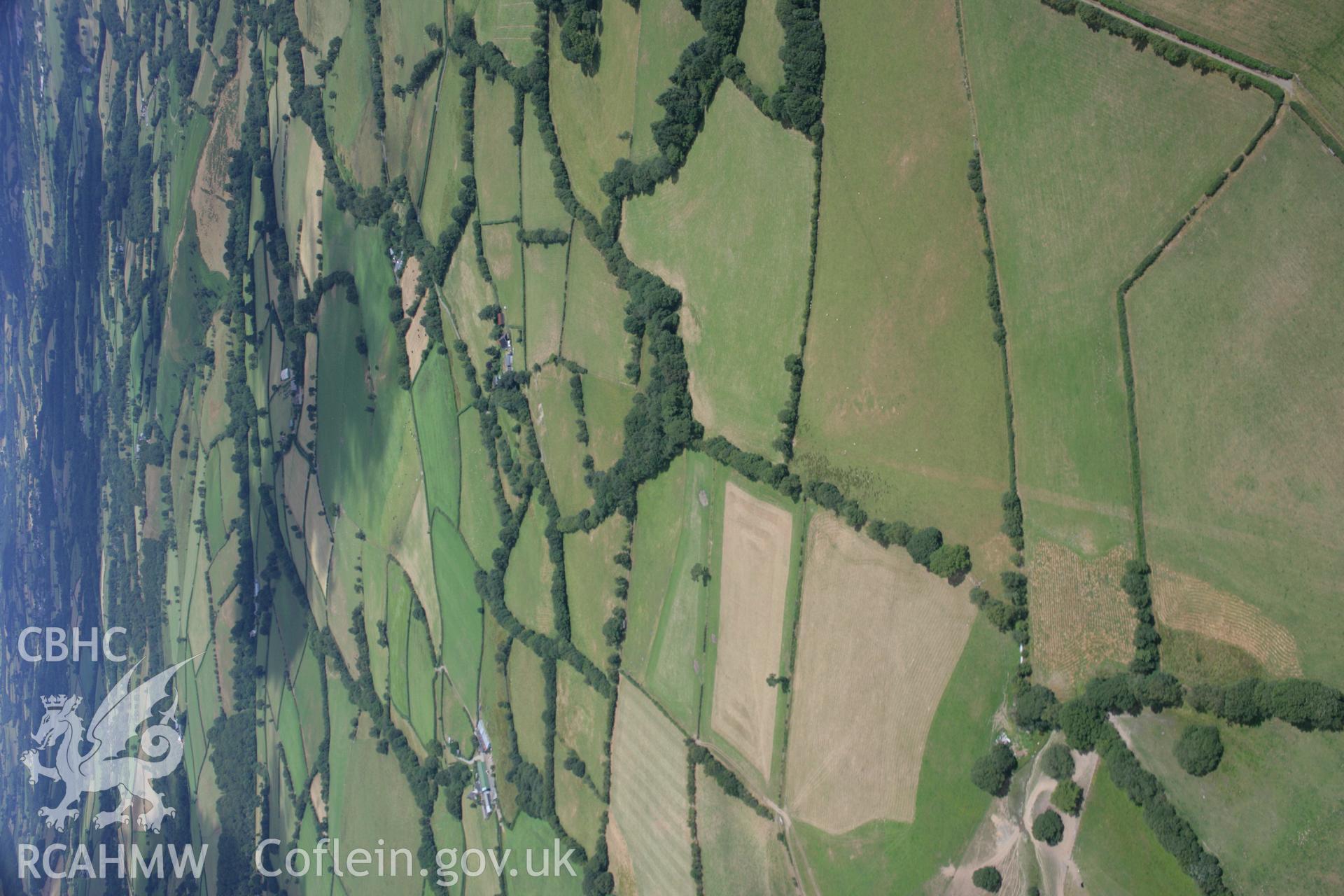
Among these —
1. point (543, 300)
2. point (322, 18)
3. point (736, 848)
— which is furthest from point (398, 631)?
point (322, 18)

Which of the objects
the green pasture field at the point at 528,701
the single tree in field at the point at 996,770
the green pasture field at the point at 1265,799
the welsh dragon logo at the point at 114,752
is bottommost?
the welsh dragon logo at the point at 114,752

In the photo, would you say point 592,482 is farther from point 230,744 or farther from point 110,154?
point 110,154

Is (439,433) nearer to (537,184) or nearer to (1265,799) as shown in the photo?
(537,184)

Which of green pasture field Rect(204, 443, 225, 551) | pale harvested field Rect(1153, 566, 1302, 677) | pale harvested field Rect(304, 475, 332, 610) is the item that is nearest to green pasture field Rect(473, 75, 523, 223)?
pale harvested field Rect(304, 475, 332, 610)

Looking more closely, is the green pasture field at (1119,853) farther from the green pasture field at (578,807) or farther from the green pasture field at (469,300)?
the green pasture field at (469,300)

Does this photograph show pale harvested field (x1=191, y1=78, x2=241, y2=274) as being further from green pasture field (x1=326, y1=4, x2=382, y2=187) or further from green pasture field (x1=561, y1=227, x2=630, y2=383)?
green pasture field (x1=561, y1=227, x2=630, y2=383)

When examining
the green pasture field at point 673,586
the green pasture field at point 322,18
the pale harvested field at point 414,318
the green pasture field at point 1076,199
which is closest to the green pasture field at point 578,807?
the green pasture field at point 673,586
